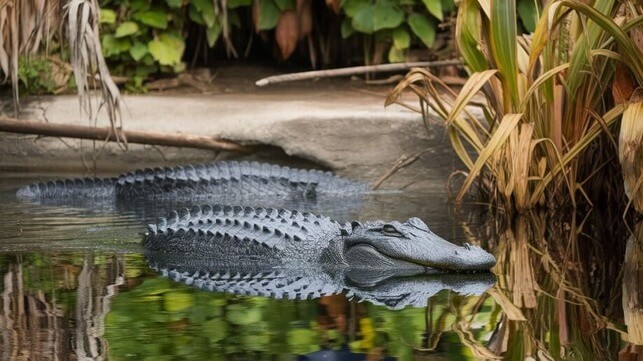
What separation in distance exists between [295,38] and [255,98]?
1188mm

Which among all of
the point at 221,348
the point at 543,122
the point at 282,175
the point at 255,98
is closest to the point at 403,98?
the point at 255,98

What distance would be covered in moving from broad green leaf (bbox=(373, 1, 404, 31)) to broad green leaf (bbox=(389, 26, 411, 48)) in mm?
127

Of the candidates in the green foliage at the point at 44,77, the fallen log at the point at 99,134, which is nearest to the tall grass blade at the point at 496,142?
the fallen log at the point at 99,134

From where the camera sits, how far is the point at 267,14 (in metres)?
11.5

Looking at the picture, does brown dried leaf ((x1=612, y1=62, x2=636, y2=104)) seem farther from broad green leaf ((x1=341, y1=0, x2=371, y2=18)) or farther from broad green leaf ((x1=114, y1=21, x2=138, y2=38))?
broad green leaf ((x1=114, y1=21, x2=138, y2=38))

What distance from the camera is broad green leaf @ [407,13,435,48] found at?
443 inches

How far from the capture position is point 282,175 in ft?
28.5

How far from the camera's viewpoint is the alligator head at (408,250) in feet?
18.4

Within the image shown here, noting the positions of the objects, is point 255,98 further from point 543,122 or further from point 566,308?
point 566,308

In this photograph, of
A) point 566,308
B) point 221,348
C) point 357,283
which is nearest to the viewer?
point 221,348

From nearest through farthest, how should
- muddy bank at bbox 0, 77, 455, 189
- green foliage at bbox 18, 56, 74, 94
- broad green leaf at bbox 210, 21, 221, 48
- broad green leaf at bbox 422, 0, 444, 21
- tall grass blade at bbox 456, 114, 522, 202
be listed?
tall grass blade at bbox 456, 114, 522, 202
muddy bank at bbox 0, 77, 455, 189
green foliage at bbox 18, 56, 74, 94
broad green leaf at bbox 422, 0, 444, 21
broad green leaf at bbox 210, 21, 221, 48

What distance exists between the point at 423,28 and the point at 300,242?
5.62m

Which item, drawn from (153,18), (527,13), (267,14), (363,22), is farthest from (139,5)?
(527,13)

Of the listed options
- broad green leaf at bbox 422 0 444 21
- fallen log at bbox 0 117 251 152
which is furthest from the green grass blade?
broad green leaf at bbox 422 0 444 21
